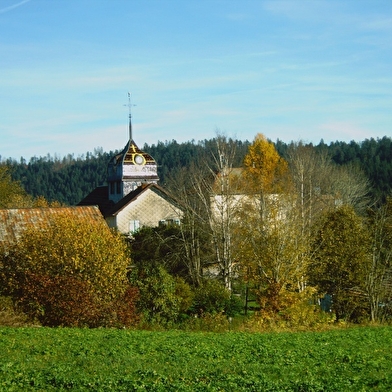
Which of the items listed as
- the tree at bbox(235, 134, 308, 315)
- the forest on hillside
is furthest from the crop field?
the tree at bbox(235, 134, 308, 315)

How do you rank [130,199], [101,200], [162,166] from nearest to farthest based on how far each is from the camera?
1. [130,199]
2. [101,200]
3. [162,166]

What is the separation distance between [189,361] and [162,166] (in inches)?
3653

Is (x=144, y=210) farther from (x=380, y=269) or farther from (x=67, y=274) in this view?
(x=67, y=274)

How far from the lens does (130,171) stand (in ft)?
213

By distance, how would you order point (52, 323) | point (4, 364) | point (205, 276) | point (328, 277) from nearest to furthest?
point (4, 364) < point (52, 323) < point (328, 277) < point (205, 276)

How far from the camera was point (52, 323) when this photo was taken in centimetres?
2562

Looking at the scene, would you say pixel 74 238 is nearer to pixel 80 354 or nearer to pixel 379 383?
pixel 80 354

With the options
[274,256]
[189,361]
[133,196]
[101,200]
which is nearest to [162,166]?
[101,200]

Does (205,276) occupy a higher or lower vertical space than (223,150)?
lower

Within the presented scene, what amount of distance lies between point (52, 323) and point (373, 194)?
68211mm

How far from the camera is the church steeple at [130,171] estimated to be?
6456 cm

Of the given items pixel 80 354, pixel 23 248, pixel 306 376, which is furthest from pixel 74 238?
pixel 306 376

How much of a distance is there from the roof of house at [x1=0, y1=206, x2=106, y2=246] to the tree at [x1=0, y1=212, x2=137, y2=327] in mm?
3784

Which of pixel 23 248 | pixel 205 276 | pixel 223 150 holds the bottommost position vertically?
pixel 205 276
